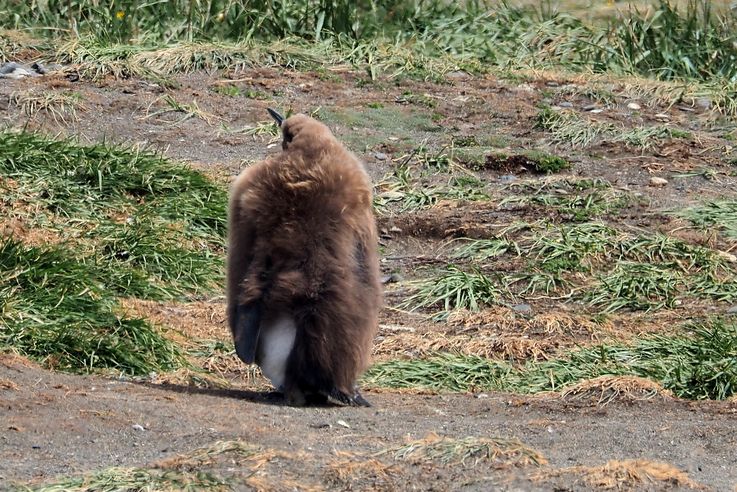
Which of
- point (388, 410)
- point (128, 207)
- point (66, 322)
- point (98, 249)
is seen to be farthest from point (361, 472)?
point (128, 207)

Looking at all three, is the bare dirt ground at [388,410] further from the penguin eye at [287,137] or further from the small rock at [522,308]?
the penguin eye at [287,137]

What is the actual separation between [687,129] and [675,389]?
232 inches

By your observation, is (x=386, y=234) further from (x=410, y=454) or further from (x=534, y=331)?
(x=410, y=454)

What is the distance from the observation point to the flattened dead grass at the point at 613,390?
732 cm

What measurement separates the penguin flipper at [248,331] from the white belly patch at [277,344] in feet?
0.15

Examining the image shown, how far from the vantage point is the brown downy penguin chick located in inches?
268

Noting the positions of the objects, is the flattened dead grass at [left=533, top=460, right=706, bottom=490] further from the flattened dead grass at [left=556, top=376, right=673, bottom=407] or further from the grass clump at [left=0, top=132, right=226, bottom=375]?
the grass clump at [left=0, top=132, right=226, bottom=375]

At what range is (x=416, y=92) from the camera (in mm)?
13695

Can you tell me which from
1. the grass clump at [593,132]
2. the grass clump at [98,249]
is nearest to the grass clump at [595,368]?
the grass clump at [98,249]

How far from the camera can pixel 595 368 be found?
8008 millimetres

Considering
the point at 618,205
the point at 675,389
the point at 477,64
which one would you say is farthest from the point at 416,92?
the point at 675,389

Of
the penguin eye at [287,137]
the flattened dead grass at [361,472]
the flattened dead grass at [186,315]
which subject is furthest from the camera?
the flattened dead grass at [186,315]

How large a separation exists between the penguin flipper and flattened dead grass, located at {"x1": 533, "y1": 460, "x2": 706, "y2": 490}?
2018 mm

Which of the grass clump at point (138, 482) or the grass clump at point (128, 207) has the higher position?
the grass clump at point (138, 482)
